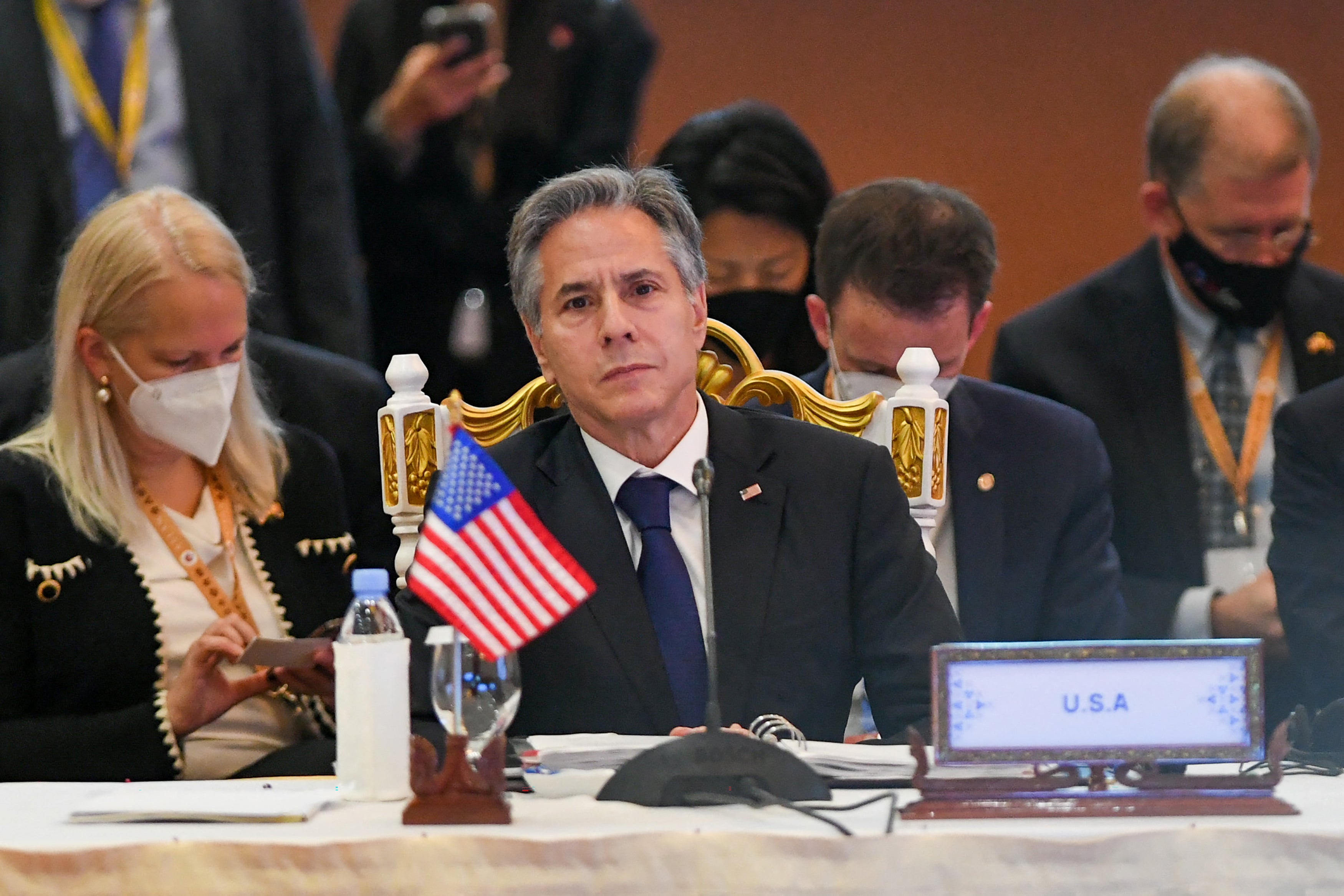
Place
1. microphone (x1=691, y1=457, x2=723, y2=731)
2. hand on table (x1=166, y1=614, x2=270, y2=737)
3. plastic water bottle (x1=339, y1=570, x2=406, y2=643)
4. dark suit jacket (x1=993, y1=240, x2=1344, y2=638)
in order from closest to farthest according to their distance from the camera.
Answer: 1. microphone (x1=691, y1=457, x2=723, y2=731)
2. plastic water bottle (x1=339, y1=570, x2=406, y2=643)
3. hand on table (x1=166, y1=614, x2=270, y2=737)
4. dark suit jacket (x1=993, y1=240, x2=1344, y2=638)

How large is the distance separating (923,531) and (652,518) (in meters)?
0.60

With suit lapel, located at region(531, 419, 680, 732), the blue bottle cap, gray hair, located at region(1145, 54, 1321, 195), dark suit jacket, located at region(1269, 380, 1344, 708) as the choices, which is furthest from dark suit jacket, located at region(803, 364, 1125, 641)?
the blue bottle cap

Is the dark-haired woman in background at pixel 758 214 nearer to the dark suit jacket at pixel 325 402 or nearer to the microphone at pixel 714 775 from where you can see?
the dark suit jacket at pixel 325 402

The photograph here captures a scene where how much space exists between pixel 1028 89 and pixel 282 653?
318cm

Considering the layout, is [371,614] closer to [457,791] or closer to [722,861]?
[457,791]

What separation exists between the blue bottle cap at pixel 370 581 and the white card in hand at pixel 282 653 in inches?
17.2

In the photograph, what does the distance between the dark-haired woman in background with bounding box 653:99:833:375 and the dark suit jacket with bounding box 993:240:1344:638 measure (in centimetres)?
54

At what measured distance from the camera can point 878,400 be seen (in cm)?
292

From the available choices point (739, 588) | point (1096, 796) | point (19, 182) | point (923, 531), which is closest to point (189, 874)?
point (1096, 796)

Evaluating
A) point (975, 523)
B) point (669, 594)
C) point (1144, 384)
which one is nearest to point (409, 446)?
point (669, 594)

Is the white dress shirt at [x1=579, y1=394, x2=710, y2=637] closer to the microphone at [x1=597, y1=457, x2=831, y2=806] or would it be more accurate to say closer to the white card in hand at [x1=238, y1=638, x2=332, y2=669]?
the white card in hand at [x1=238, y1=638, x2=332, y2=669]

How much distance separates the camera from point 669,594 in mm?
2447

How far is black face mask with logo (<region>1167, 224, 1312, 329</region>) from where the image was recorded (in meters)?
3.99

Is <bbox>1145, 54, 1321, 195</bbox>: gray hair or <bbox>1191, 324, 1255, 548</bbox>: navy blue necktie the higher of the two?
<bbox>1145, 54, 1321, 195</bbox>: gray hair
